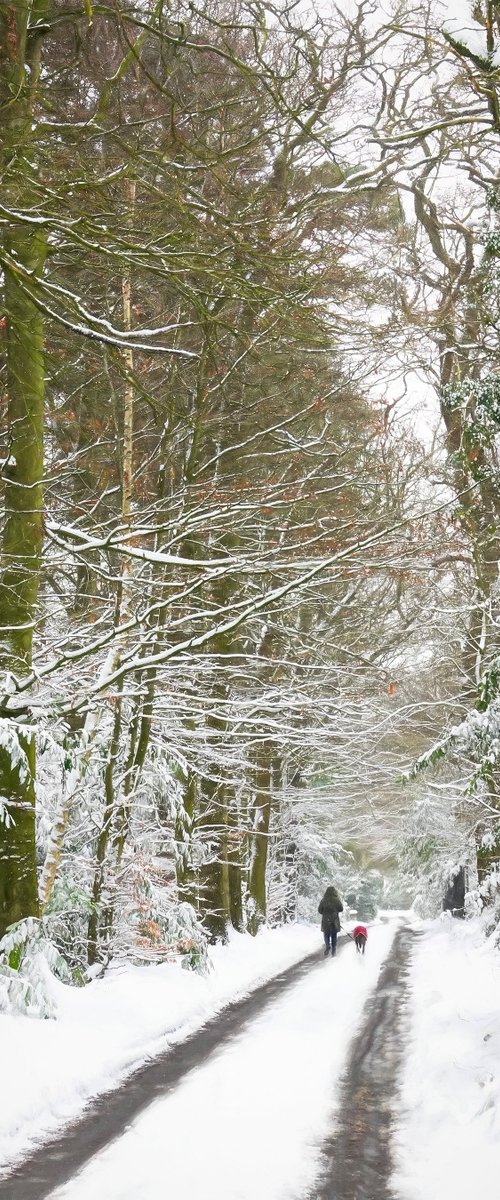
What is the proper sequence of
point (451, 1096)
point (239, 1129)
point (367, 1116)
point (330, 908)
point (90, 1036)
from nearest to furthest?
1. point (239, 1129)
2. point (367, 1116)
3. point (451, 1096)
4. point (90, 1036)
5. point (330, 908)

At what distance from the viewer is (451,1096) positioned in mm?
7855

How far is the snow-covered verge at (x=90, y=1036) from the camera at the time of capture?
22.9 feet

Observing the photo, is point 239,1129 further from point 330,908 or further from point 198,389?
point 330,908

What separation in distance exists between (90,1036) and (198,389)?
798 cm

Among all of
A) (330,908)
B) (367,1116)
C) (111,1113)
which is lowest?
(367,1116)

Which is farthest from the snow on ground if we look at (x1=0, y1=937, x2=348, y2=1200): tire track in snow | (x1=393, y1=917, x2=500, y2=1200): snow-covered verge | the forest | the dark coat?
the dark coat

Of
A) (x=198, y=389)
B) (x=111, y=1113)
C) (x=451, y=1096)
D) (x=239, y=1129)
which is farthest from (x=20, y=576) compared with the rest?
(x=451, y=1096)

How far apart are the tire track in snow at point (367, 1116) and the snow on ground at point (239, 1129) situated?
126 millimetres

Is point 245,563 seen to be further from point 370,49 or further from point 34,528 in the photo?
point 370,49

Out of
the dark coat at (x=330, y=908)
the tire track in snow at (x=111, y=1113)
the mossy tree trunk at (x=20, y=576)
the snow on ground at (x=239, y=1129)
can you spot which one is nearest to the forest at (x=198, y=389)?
the mossy tree trunk at (x=20, y=576)

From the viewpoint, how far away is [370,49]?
9688mm

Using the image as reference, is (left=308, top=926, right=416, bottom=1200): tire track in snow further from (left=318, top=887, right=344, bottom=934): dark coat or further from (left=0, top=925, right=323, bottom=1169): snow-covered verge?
(left=318, top=887, right=344, bottom=934): dark coat

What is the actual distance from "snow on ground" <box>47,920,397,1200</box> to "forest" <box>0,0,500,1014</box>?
2312 mm

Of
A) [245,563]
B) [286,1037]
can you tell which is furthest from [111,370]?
[286,1037]
